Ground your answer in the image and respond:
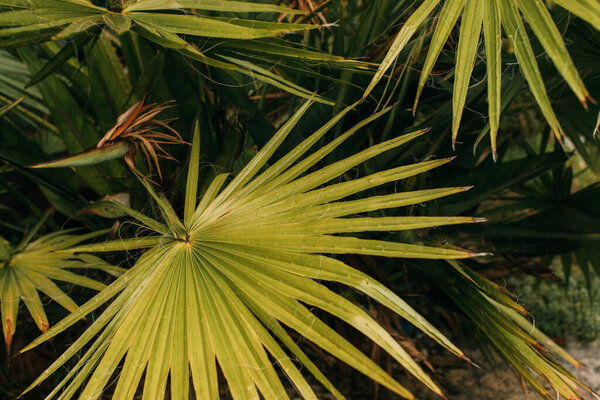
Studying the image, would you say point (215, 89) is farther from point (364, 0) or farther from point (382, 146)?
point (364, 0)

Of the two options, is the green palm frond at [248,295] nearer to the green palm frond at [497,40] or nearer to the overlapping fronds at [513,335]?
the green palm frond at [497,40]

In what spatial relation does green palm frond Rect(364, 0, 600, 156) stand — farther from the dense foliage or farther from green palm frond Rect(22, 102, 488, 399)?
green palm frond Rect(22, 102, 488, 399)

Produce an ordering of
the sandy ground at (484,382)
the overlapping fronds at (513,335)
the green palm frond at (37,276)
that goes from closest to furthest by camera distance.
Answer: the overlapping fronds at (513,335)
the green palm frond at (37,276)
the sandy ground at (484,382)

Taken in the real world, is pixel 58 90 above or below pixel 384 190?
above

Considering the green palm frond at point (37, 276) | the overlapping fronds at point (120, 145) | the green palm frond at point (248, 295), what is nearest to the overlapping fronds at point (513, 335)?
the green palm frond at point (248, 295)

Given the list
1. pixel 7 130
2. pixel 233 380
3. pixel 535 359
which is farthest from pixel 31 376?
pixel 535 359

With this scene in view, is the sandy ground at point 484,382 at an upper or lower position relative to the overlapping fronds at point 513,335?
lower
